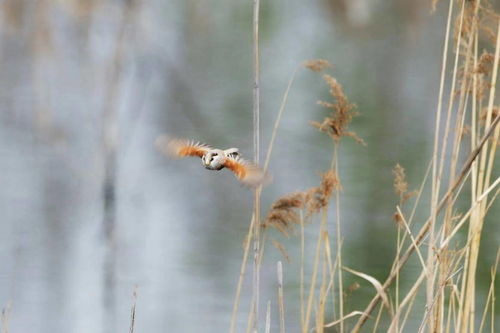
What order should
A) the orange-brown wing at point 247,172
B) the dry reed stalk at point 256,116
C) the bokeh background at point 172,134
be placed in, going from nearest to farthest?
the orange-brown wing at point 247,172, the dry reed stalk at point 256,116, the bokeh background at point 172,134

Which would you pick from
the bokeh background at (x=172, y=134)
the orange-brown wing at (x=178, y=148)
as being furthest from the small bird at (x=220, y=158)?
the bokeh background at (x=172, y=134)

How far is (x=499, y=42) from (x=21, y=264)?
365cm

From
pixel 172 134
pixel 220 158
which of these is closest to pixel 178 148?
pixel 220 158

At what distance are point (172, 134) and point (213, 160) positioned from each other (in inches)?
177

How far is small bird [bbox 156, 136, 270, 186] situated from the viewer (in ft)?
5.59

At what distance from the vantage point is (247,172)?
173cm

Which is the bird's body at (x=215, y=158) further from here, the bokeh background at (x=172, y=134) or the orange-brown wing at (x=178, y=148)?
the bokeh background at (x=172, y=134)

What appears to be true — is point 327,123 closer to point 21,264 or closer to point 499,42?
point 499,42

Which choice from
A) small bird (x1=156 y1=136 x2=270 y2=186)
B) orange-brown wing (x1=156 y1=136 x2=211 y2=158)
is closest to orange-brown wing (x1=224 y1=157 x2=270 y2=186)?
small bird (x1=156 y1=136 x2=270 y2=186)

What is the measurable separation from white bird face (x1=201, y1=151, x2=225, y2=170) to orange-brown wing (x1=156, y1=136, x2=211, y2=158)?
0.07 meters

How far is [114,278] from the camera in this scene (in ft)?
16.6

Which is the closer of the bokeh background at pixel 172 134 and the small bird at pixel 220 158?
the small bird at pixel 220 158

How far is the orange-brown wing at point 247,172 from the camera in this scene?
66.3 inches

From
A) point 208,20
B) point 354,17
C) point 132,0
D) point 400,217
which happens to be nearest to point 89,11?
point 208,20
